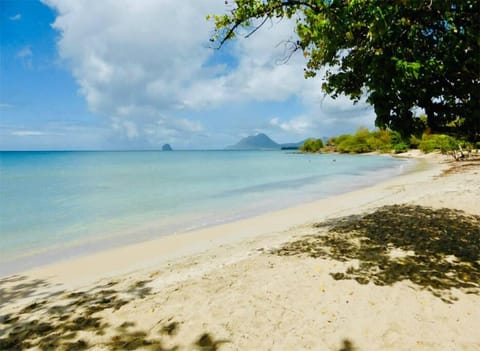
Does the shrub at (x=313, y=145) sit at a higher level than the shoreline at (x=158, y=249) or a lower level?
higher

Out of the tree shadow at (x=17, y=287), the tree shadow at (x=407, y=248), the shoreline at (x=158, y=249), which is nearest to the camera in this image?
the tree shadow at (x=407, y=248)

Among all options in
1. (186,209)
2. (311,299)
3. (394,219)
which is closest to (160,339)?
(311,299)

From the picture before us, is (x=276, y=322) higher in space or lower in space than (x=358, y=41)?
lower

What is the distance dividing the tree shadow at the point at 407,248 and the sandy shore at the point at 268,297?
4cm

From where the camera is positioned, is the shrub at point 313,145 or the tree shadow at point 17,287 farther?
the shrub at point 313,145

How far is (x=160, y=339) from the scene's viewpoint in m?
4.20

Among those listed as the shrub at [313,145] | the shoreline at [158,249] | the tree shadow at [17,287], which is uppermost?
the shrub at [313,145]

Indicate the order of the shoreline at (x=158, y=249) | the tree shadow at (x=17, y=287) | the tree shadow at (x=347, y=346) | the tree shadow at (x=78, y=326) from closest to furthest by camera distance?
the tree shadow at (x=347, y=346)
the tree shadow at (x=78, y=326)
the tree shadow at (x=17, y=287)
the shoreline at (x=158, y=249)

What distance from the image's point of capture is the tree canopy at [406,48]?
4.97 meters

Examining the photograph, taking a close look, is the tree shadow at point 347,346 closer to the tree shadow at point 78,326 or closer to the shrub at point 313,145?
the tree shadow at point 78,326

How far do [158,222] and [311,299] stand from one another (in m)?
11.3

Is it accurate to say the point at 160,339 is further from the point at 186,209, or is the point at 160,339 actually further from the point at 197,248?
the point at 186,209

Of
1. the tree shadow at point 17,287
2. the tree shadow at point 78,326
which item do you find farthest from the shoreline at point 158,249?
the tree shadow at point 78,326

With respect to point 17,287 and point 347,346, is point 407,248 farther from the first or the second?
point 17,287
